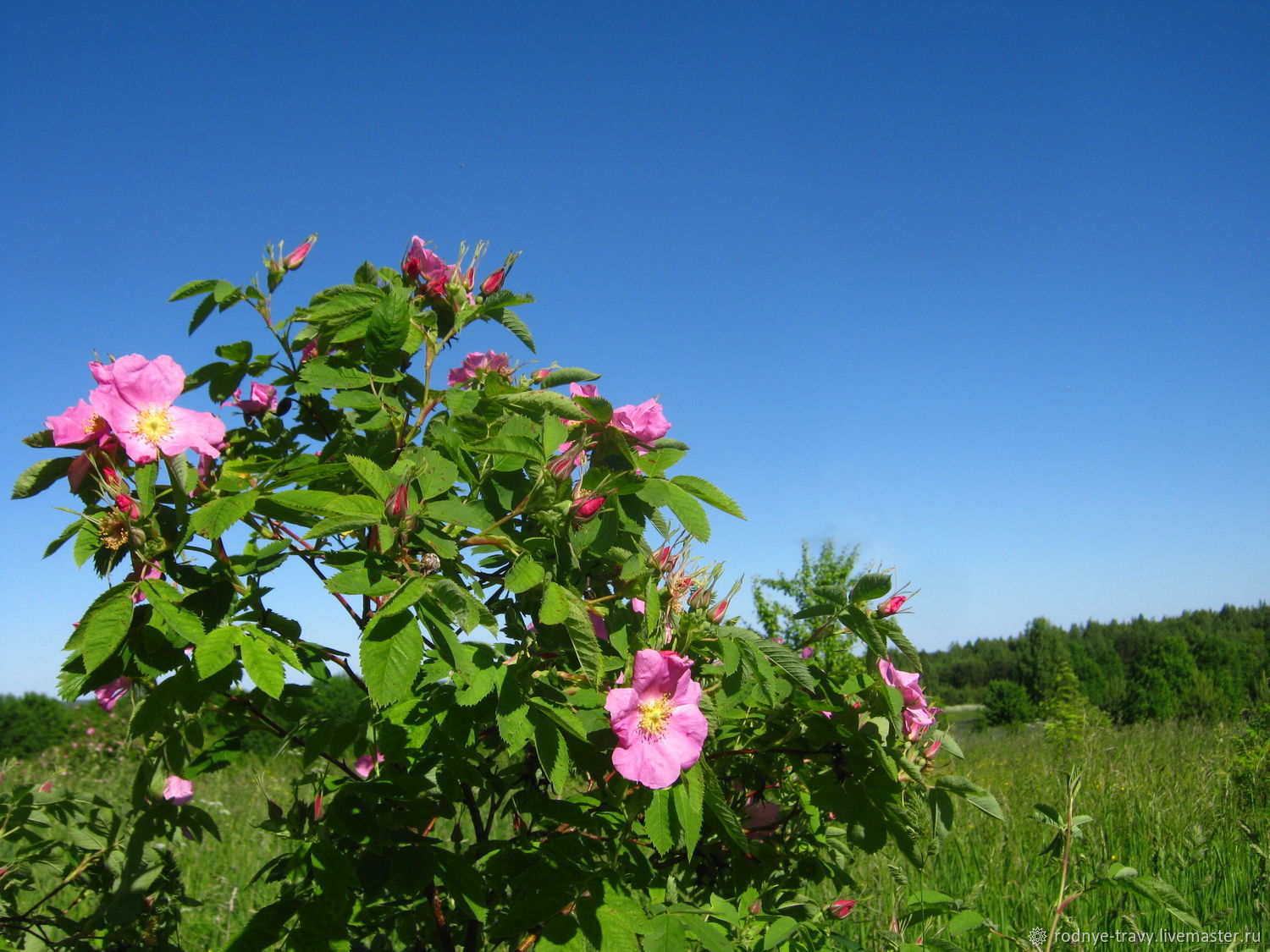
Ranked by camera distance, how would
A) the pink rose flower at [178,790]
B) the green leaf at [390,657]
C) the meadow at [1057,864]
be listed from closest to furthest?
the green leaf at [390,657] < the pink rose flower at [178,790] < the meadow at [1057,864]

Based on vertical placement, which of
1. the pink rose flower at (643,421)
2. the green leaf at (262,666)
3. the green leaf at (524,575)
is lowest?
the green leaf at (262,666)

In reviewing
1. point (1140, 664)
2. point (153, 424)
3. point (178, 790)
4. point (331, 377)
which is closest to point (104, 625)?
point (153, 424)

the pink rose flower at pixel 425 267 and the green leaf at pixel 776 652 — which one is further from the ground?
the pink rose flower at pixel 425 267

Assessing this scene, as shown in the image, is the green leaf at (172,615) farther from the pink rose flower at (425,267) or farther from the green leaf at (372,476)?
the pink rose flower at (425,267)

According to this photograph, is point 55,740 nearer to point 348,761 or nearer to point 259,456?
point 348,761

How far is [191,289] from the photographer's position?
60.1 inches

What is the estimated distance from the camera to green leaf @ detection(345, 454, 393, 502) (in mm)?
1044

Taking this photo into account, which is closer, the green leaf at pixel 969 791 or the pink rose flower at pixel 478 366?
the green leaf at pixel 969 791

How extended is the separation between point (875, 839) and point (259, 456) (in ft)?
4.15

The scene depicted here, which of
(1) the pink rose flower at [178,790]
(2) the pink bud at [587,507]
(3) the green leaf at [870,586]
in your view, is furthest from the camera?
(1) the pink rose flower at [178,790]

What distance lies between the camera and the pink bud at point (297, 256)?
162cm

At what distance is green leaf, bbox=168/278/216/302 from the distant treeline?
6.13m

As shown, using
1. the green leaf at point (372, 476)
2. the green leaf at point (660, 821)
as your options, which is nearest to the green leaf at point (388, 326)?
the green leaf at point (372, 476)

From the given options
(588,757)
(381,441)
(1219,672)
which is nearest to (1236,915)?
(588,757)
